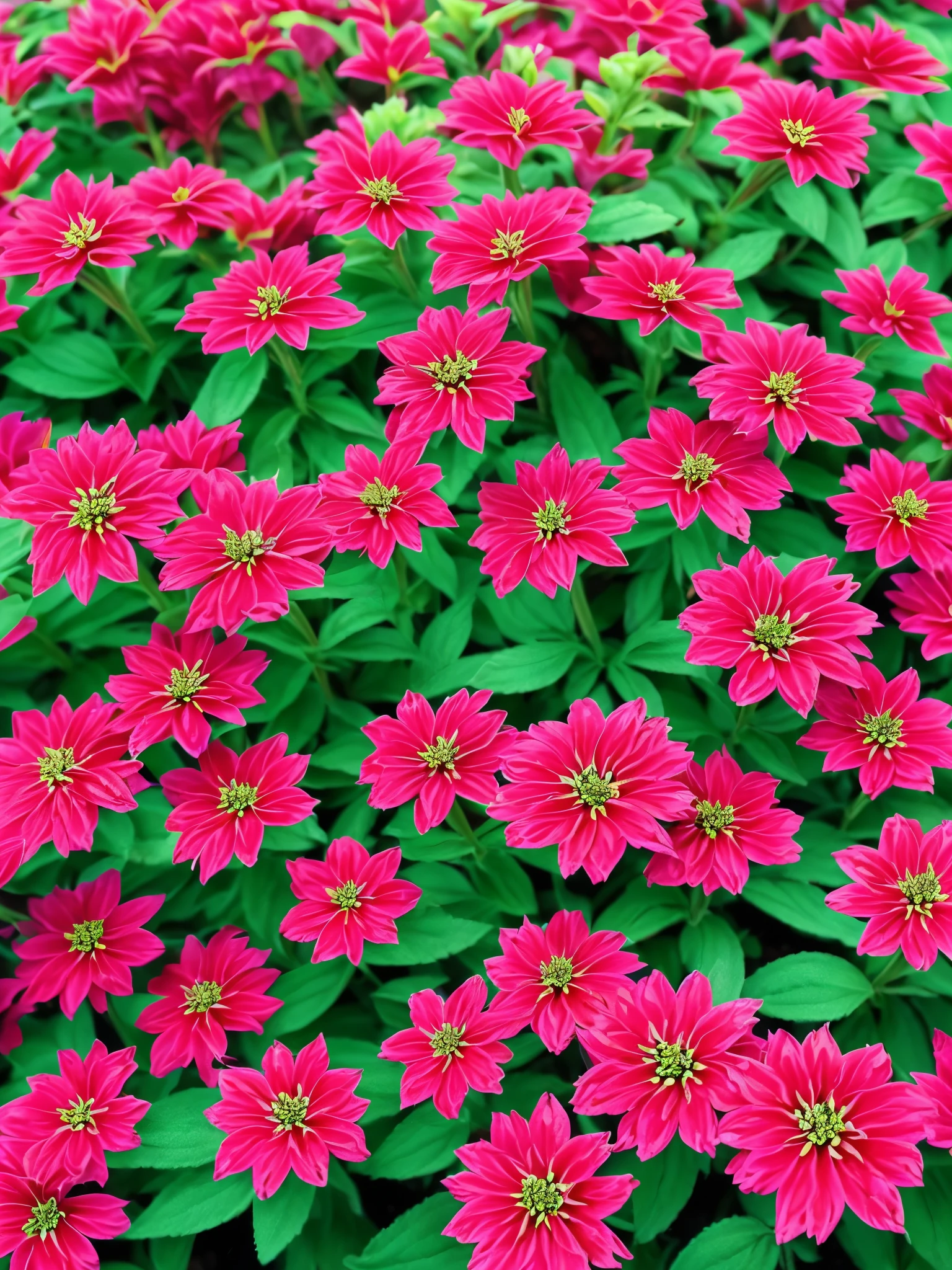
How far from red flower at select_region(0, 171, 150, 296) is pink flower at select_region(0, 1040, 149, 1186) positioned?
4.07 feet

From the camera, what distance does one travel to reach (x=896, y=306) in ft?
5.74

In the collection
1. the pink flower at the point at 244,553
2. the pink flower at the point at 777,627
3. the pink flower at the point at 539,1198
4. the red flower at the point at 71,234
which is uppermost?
the red flower at the point at 71,234

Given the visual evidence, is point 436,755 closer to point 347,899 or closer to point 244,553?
point 347,899

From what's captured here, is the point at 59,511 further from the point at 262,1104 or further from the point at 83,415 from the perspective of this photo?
the point at 262,1104

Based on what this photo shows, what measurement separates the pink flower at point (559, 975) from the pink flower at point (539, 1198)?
0.33 ft

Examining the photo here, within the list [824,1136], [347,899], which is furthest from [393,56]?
[824,1136]

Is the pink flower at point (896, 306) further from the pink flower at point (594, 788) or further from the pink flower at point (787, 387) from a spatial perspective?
the pink flower at point (594, 788)

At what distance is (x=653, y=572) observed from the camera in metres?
1.81

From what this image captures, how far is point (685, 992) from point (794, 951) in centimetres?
62

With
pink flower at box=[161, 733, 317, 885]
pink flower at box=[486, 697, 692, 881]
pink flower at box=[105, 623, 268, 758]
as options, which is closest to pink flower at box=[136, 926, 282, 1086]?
pink flower at box=[161, 733, 317, 885]

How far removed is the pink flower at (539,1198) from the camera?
3.97 feet

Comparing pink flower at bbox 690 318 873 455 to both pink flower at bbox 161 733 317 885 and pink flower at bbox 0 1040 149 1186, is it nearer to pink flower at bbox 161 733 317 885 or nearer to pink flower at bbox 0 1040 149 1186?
pink flower at bbox 161 733 317 885

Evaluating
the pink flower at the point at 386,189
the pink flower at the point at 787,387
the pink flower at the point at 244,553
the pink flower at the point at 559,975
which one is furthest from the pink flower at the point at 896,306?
the pink flower at the point at 559,975

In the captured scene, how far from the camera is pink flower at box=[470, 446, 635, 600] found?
149 cm
